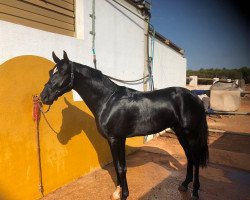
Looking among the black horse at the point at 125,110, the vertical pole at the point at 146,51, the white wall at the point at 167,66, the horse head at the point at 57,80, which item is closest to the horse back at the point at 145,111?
the black horse at the point at 125,110

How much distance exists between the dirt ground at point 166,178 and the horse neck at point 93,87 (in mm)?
1609

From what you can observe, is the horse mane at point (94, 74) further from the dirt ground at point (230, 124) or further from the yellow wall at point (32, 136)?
the dirt ground at point (230, 124)

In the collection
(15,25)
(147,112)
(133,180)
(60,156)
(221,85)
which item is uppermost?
(15,25)

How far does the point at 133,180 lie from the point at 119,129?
62.2 inches

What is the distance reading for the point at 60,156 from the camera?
13.4ft

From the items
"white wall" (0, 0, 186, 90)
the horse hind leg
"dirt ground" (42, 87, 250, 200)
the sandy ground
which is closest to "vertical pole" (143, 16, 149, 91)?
"white wall" (0, 0, 186, 90)

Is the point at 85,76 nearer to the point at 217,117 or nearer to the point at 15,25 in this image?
the point at 15,25

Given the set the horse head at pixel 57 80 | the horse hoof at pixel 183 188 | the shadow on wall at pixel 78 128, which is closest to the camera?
the horse head at pixel 57 80

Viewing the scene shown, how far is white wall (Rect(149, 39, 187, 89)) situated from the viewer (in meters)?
7.90

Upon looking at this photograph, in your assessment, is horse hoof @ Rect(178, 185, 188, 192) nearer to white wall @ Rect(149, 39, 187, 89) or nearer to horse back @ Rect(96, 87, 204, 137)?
horse back @ Rect(96, 87, 204, 137)

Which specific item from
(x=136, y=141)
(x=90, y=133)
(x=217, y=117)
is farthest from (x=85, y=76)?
(x=217, y=117)

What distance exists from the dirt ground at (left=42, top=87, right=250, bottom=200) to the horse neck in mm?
1609

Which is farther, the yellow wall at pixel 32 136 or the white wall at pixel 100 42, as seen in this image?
the white wall at pixel 100 42

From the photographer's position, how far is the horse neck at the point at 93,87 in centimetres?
341
